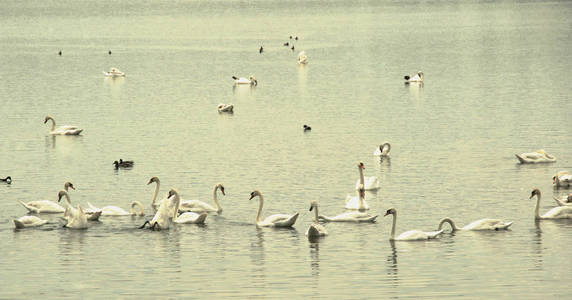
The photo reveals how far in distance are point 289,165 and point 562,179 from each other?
12.0m

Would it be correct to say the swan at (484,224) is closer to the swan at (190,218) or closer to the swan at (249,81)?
the swan at (190,218)

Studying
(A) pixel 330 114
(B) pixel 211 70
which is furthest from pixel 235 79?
(A) pixel 330 114

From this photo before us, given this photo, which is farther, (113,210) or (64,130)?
(64,130)

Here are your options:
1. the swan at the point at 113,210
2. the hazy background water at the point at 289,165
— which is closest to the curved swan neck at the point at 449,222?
the hazy background water at the point at 289,165

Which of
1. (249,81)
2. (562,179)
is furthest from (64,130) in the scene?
(249,81)

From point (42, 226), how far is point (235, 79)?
170ft

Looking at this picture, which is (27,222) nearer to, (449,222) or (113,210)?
(113,210)

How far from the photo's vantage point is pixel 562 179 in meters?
42.0

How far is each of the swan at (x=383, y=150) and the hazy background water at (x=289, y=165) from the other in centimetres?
68

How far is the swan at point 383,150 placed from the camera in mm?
50375

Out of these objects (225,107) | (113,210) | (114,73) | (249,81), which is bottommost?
(113,210)

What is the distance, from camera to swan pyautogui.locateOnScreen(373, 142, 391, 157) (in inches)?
1983

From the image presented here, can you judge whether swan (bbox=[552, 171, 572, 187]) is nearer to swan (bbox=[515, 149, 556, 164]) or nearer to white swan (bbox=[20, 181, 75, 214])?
swan (bbox=[515, 149, 556, 164])

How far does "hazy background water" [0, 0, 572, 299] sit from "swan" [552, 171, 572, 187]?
0.53 m
